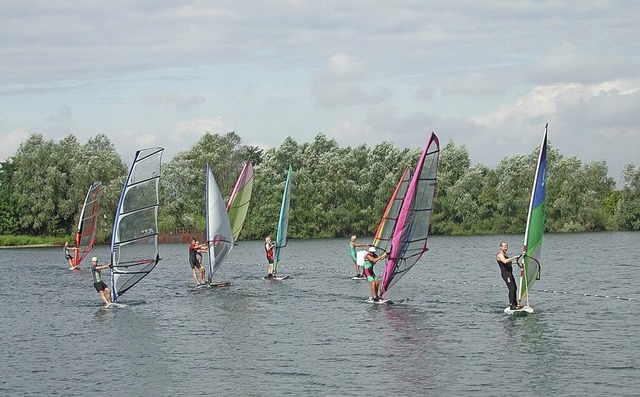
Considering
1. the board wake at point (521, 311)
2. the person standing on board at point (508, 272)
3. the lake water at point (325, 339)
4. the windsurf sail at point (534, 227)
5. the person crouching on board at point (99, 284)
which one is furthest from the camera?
the person crouching on board at point (99, 284)

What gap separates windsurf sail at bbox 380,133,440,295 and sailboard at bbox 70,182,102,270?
2443cm

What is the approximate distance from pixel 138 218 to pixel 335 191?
190 ft

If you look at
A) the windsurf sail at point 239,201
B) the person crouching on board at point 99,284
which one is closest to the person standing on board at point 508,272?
the person crouching on board at point 99,284

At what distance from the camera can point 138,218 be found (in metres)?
27.7

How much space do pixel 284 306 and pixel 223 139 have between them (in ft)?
237

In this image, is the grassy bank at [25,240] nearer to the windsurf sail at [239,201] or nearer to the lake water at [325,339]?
the lake water at [325,339]

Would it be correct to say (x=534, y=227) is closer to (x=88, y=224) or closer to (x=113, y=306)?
(x=113, y=306)

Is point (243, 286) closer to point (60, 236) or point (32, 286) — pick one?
point (32, 286)

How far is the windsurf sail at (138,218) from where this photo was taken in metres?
27.5

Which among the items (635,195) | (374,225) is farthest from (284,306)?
(635,195)

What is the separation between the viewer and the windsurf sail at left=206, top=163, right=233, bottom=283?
3238cm

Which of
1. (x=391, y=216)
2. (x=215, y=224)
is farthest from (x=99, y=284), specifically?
(x=391, y=216)

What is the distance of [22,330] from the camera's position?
24.8 m

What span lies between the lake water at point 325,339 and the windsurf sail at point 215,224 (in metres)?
1.37
